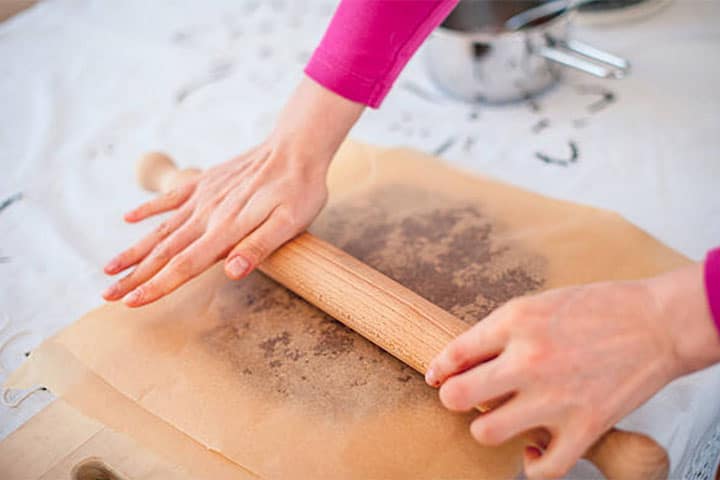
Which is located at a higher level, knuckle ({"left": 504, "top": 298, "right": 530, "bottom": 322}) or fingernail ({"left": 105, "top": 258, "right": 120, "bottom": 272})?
knuckle ({"left": 504, "top": 298, "right": 530, "bottom": 322})

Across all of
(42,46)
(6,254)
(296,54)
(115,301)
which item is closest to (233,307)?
(115,301)

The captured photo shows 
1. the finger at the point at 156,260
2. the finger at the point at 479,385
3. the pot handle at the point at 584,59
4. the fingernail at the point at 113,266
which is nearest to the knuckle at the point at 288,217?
the finger at the point at 156,260

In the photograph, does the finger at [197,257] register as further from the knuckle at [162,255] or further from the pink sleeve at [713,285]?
the pink sleeve at [713,285]

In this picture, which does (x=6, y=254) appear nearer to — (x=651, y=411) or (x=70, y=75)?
(x=70, y=75)

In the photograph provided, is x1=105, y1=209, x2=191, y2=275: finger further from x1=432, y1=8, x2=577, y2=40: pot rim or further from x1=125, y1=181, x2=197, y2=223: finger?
x1=432, y1=8, x2=577, y2=40: pot rim

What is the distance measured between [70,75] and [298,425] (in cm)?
111

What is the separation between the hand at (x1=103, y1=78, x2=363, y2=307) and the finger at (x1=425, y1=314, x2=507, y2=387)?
1.00 ft

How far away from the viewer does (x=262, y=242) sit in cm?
93

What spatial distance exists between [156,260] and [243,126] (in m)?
0.50

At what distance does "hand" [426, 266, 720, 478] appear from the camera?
0.63 m

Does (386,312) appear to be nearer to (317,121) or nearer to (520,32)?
(317,121)

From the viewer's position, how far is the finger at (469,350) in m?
0.68

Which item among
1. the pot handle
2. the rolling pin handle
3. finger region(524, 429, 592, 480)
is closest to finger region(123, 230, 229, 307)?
the rolling pin handle

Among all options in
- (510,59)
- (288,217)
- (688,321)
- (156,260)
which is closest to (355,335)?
(288,217)
